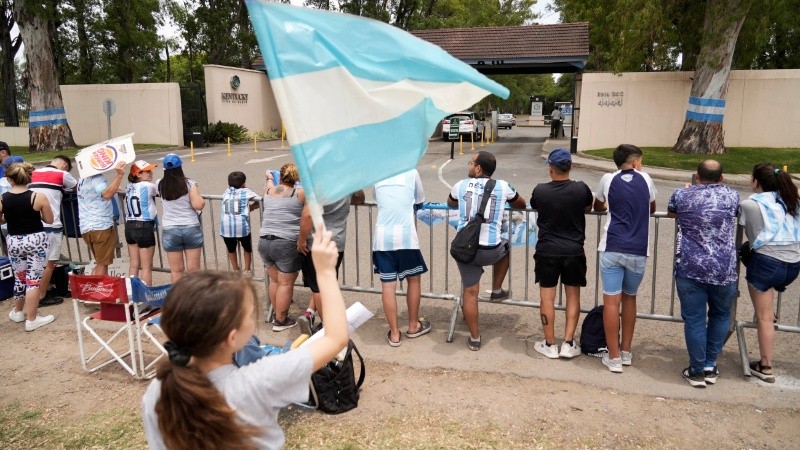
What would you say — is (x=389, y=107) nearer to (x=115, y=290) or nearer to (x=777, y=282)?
(x=115, y=290)

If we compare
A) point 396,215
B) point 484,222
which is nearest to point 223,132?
point 396,215

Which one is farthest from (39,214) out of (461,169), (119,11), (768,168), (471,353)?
(119,11)

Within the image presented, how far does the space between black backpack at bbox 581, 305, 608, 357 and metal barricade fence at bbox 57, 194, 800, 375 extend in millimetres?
463

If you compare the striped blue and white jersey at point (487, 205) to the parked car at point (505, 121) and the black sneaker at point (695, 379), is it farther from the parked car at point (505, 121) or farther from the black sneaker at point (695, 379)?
the parked car at point (505, 121)

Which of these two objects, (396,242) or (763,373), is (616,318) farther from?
(396,242)

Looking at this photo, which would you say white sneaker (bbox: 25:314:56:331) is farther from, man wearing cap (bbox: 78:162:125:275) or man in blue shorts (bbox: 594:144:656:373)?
man in blue shorts (bbox: 594:144:656:373)

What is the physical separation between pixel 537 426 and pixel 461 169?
15905 millimetres

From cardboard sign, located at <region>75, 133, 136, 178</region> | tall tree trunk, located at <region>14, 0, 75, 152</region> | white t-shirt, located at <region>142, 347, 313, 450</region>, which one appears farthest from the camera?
tall tree trunk, located at <region>14, 0, 75, 152</region>

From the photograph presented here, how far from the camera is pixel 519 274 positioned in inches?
310

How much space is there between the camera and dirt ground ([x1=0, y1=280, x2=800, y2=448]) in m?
4.05

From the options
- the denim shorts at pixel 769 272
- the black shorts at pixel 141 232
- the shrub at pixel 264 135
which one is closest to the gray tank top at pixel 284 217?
the black shorts at pixel 141 232

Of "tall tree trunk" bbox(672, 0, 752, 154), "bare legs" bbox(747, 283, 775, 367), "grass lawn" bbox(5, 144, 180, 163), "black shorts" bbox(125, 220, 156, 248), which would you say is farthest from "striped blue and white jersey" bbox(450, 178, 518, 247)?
"grass lawn" bbox(5, 144, 180, 163)

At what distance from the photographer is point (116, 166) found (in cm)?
621

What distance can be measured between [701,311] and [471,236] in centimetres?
191
